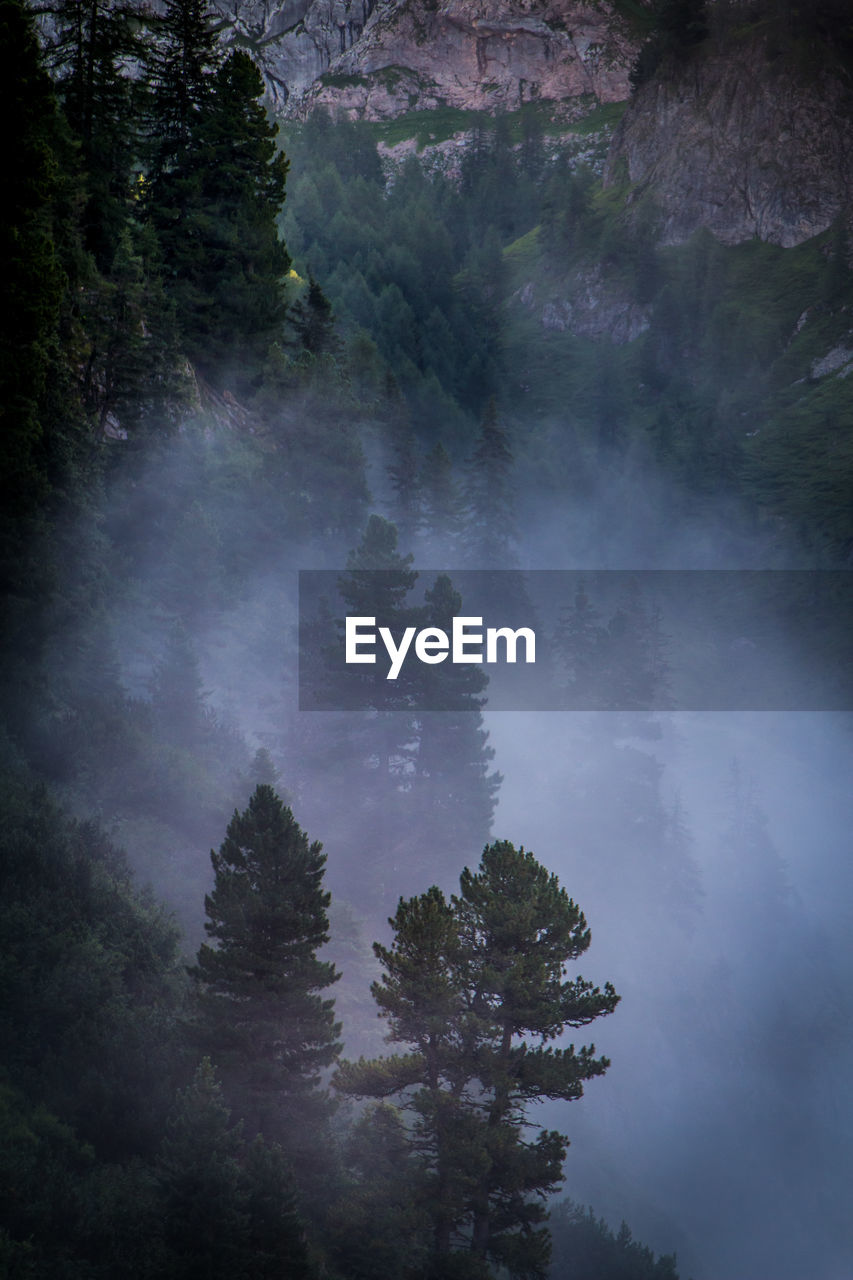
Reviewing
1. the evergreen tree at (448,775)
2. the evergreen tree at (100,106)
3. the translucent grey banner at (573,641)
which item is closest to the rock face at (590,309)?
the translucent grey banner at (573,641)

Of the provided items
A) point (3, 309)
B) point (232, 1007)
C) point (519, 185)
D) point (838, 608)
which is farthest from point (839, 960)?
point (519, 185)

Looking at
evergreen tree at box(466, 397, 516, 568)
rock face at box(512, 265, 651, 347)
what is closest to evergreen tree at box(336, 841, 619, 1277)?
evergreen tree at box(466, 397, 516, 568)

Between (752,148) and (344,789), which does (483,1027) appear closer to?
(344,789)

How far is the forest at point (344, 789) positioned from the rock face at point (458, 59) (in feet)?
277

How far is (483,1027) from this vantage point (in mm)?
18297

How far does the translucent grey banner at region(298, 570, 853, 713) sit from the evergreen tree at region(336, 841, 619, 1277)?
2029cm

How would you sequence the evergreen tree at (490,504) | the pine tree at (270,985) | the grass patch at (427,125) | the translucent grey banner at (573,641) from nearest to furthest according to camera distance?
the pine tree at (270,985) → the translucent grey banner at (573,641) → the evergreen tree at (490,504) → the grass patch at (427,125)

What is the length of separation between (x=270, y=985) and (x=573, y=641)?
1784 inches

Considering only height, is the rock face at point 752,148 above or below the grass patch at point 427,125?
below

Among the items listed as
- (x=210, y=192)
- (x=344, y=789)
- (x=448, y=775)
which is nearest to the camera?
(x=210, y=192)

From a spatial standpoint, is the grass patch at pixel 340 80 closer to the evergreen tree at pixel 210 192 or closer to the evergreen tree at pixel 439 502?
the evergreen tree at pixel 439 502

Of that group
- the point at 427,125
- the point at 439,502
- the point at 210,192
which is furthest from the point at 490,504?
the point at 427,125

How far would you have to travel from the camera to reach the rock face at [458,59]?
162875 millimetres

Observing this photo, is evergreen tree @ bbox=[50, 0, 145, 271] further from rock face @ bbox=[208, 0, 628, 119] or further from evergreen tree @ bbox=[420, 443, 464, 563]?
rock face @ bbox=[208, 0, 628, 119]
